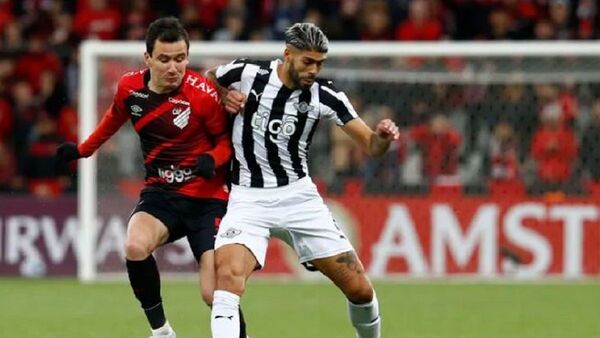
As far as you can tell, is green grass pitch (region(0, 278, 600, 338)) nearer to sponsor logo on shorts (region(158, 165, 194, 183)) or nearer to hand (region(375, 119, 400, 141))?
sponsor logo on shorts (region(158, 165, 194, 183))

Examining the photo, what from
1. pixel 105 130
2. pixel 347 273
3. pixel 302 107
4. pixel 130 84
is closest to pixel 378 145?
pixel 302 107

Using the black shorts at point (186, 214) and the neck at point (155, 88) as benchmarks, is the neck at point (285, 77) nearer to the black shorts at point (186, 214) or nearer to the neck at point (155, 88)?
the neck at point (155, 88)

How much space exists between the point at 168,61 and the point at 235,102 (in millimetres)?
518

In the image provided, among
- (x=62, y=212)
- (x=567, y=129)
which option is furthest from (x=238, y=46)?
(x=567, y=129)

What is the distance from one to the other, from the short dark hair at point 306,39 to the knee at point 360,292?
1.23 meters

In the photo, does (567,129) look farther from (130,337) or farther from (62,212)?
(130,337)

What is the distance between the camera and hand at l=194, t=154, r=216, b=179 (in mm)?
7887

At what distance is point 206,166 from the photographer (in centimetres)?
789

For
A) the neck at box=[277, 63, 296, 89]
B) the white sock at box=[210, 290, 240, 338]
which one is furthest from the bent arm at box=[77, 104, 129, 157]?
the white sock at box=[210, 290, 240, 338]

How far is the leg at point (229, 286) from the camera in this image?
286 inches

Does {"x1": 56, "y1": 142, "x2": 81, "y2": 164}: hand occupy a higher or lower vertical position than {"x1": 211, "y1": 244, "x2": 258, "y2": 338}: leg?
higher

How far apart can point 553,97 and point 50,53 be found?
534cm

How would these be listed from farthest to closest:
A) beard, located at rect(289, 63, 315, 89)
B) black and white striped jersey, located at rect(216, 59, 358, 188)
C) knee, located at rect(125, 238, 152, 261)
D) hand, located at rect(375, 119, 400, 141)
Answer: knee, located at rect(125, 238, 152, 261), black and white striped jersey, located at rect(216, 59, 358, 188), beard, located at rect(289, 63, 315, 89), hand, located at rect(375, 119, 400, 141)

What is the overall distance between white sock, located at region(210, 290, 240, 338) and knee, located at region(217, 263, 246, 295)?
3 cm
